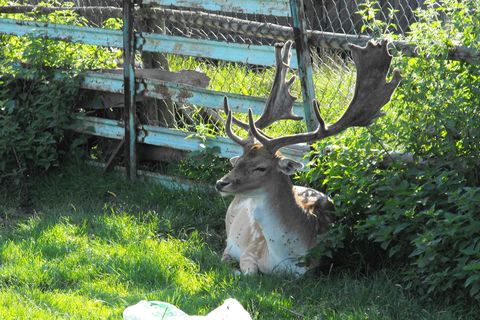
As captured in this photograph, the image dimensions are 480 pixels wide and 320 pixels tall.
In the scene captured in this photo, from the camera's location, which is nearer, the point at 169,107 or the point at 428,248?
the point at 428,248

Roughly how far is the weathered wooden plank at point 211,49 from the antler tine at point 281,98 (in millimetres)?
371

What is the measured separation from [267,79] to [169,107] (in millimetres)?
1212

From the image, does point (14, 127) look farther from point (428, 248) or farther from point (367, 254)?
point (428, 248)

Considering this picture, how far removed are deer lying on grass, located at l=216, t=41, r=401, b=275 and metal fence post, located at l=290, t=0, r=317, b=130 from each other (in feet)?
0.92

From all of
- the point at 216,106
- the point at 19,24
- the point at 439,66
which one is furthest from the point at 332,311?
the point at 19,24

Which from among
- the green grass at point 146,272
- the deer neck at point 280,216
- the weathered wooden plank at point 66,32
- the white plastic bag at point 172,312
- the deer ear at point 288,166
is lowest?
the green grass at point 146,272

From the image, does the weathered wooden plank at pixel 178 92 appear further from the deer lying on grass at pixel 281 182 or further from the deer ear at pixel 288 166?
the deer ear at pixel 288 166

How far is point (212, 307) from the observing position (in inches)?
211

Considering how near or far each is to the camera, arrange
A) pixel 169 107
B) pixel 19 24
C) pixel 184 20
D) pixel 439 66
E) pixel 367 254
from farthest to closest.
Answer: pixel 19 24 → pixel 169 107 → pixel 184 20 → pixel 367 254 → pixel 439 66

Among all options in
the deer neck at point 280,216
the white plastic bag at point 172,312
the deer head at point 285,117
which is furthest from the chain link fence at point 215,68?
the white plastic bag at point 172,312

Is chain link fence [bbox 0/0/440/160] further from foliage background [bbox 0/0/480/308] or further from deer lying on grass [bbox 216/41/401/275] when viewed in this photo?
foliage background [bbox 0/0/480/308]

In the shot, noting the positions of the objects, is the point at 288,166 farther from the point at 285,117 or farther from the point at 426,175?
the point at 426,175

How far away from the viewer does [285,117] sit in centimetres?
642

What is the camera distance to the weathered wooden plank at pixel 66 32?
26.5 ft
